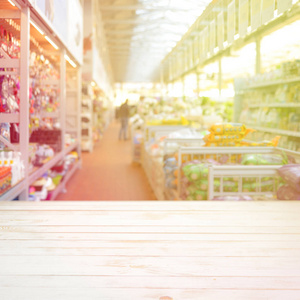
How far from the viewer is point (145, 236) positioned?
6.48 feet

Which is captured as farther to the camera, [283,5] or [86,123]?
[86,123]

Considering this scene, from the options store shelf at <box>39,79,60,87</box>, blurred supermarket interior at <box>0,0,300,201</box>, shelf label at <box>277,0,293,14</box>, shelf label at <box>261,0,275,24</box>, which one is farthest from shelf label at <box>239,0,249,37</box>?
store shelf at <box>39,79,60,87</box>

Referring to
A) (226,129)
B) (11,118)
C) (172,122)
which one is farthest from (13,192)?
(172,122)

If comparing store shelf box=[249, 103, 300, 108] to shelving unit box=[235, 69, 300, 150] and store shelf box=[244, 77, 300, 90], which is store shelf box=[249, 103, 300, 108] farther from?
store shelf box=[244, 77, 300, 90]

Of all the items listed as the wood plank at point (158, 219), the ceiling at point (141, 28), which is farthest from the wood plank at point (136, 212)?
the ceiling at point (141, 28)

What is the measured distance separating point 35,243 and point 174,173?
2.43m

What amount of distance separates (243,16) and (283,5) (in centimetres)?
47

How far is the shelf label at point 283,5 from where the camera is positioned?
287 centimetres

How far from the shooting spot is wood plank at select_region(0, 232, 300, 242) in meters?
1.94

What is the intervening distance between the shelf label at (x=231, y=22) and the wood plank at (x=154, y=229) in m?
2.03

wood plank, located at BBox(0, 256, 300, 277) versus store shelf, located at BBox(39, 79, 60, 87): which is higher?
store shelf, located at BBox(39, 79, 60, 87)

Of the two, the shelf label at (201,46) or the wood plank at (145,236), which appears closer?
the wood plank at (145,236)

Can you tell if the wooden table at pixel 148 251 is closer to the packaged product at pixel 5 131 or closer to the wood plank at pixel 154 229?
the wood plank at pixel 154 229

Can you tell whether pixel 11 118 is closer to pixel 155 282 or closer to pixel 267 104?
pixel 155 282
